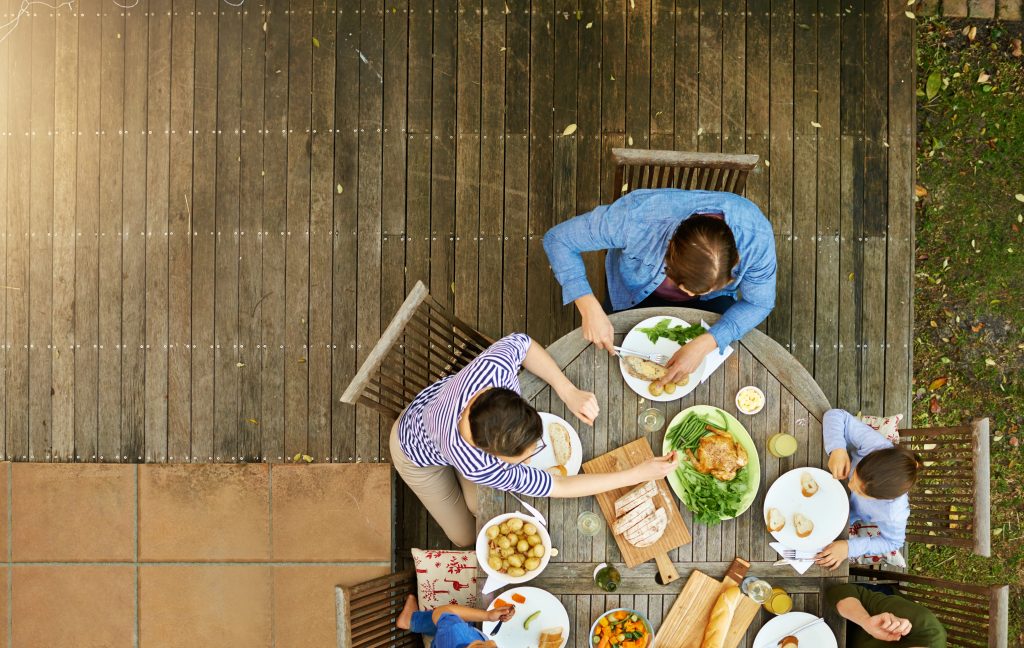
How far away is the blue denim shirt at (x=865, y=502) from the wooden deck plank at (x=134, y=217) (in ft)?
11.2

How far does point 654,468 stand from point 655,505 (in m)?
0.17

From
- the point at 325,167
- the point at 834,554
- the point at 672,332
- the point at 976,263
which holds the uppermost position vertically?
the point at 325,167

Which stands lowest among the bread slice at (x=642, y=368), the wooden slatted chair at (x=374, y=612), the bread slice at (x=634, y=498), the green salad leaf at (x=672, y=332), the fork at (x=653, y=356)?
the wooden slatted chair at (x=374, y=612)

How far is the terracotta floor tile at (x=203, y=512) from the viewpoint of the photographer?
139 inches

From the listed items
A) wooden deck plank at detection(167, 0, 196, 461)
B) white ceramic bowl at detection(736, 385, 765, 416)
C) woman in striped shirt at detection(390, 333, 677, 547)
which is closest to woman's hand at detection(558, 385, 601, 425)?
woman in striped shirt at detection(390, 333, 677, 547)

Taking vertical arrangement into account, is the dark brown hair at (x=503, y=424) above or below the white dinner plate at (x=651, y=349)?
below

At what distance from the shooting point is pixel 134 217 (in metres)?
3.66

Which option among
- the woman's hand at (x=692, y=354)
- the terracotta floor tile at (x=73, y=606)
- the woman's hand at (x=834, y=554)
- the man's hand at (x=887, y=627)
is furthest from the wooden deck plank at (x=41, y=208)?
the man's hand at (x=887, y=627)

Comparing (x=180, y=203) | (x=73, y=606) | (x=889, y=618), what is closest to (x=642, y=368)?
(x=889, y=618)

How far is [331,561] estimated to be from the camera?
11.5ft

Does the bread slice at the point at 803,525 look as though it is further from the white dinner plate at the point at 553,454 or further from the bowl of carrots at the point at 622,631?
the white dinner plate at the point at 553,454

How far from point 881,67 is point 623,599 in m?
3.08

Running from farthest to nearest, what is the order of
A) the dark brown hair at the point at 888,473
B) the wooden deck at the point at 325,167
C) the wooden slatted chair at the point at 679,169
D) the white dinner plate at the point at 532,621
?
the wooden deck at the point at 325,167 → the wooden slatted chair at the point at 679,169 → the white dinner plate at the point at 532,621 → the dark brown hair at the point at 888,473

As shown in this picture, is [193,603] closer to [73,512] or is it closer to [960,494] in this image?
[73,512]
